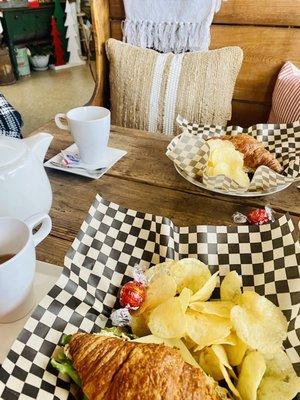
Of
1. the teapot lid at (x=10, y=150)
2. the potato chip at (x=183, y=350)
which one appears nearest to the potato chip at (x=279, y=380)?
the potato chip at (x=183, y=350)

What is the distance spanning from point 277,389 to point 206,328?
0.12m

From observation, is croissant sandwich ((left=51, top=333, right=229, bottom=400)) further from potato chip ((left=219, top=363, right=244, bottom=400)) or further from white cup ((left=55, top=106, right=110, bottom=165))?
white cup ((left=55, top=106, right=110, bottom=165))

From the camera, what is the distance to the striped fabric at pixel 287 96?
1.56 m

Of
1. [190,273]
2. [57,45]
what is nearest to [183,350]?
[190,273]

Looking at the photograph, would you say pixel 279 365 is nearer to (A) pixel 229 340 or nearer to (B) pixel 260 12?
(A) pixel 229 340

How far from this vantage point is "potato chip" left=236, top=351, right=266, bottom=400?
0.48 meters

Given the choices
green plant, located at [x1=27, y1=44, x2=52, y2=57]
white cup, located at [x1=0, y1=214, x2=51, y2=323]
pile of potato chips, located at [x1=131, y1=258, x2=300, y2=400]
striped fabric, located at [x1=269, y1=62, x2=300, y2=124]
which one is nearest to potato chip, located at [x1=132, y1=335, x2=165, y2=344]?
pile of potato chips, located at [x1=131, y1=258, x2=300, y2=400]

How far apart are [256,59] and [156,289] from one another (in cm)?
155

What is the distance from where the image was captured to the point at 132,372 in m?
0.47

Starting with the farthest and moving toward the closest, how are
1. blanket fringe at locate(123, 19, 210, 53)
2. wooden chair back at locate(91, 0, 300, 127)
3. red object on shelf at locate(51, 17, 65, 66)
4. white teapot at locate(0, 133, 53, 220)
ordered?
1. red object on shelf at locate(51, 17, 65, 66)
2. blanket fringe at locate(123, 19, 210, 53)
3. wooden chair back at locate(91, 0, 300, 127)
4. white teapot at locate(0, 133, 53, 220)

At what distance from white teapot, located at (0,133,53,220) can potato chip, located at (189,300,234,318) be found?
1.46 feet

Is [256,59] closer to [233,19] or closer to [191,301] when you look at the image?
[233,19]

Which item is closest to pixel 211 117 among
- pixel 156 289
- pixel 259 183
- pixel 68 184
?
pixel 259 183

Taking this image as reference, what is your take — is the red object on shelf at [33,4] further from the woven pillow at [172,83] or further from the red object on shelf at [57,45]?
the woven pillow at [172,83]
